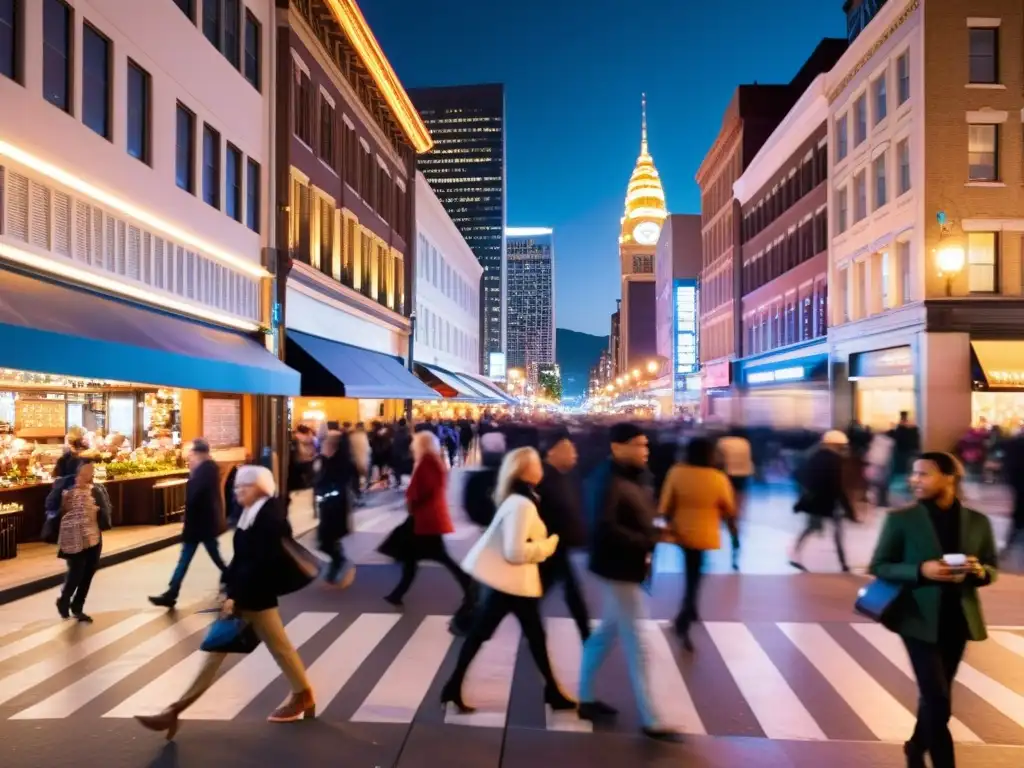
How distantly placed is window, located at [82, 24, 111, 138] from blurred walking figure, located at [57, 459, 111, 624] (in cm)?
801

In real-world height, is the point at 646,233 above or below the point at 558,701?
above

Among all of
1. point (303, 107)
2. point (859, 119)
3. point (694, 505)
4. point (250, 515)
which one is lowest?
point (694, 505)

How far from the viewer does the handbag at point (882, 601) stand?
16.2 ft

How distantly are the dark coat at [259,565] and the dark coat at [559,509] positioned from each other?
1985 millimetres

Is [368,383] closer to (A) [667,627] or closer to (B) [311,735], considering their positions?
(A) [667,627]

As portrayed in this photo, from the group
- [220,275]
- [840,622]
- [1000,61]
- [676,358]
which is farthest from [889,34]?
[676,358]

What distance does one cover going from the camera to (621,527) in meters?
5.94

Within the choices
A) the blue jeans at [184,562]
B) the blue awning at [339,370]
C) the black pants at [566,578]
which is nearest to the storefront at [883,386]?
the blue awning at [339,370]

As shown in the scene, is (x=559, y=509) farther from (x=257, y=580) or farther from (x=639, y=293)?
(x=639, y=293)

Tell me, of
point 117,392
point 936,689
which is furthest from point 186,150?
point 936,689

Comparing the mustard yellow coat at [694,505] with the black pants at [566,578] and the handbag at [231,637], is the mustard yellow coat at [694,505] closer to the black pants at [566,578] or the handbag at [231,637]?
the black pants at [566,578]

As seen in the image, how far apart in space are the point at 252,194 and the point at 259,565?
18.3 meters

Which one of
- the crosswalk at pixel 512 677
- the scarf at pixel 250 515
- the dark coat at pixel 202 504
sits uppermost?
the scarf at pixel 250 515

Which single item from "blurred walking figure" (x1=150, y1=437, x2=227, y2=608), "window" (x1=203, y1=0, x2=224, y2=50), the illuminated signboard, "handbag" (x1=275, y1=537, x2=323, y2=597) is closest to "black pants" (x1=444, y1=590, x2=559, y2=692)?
"handbag" (x1=275, y1=537, x2=323, y2=597)
